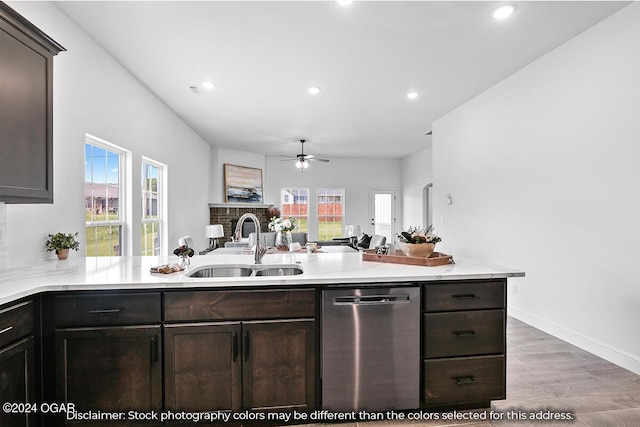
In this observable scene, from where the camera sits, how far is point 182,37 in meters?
2.98

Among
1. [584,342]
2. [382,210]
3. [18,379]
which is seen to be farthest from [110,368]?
[382,210]

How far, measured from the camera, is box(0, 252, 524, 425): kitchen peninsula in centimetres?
171

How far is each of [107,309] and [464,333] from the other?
2.03m

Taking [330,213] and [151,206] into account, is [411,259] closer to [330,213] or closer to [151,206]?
[151,206]

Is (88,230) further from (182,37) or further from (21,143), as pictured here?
(182,37)

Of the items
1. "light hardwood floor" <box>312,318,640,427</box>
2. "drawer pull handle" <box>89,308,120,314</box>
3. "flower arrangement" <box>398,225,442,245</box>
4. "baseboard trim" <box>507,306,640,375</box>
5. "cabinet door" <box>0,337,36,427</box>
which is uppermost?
"flower arrangement" <box>398,225,442,245</box>

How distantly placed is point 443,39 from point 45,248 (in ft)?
12.4

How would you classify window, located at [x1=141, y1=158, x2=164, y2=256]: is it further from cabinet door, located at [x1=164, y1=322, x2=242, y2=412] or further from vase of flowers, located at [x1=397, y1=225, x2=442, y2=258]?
vase of flowers, located at [x1=397, y1=225, x2=442, y2=258]

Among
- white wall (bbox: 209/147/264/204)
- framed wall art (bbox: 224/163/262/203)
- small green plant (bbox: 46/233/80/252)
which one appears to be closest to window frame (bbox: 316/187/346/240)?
framed wall art (bbox: 224/163/262/203)

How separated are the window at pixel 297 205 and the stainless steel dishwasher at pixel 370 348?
7674 millimetres

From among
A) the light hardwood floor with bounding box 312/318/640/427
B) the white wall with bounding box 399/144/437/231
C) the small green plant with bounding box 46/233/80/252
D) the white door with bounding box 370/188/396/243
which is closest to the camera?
the light hardwood floor with bounding box 312/318/640/427

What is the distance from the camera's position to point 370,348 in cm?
189

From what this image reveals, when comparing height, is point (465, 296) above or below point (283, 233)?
below

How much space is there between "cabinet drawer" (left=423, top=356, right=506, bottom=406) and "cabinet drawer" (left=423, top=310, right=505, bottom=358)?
0.05m
